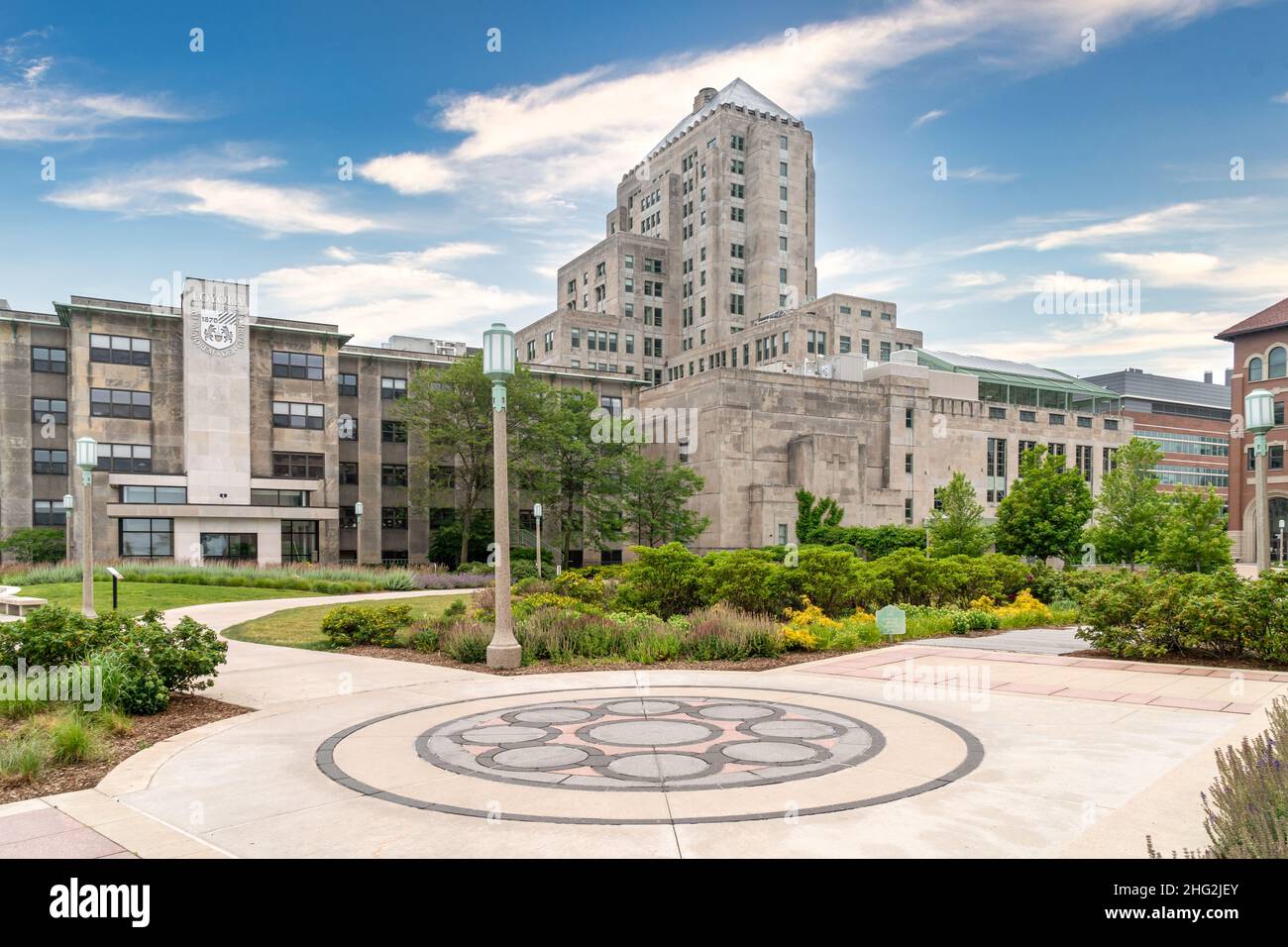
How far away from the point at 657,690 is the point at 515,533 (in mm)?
48926

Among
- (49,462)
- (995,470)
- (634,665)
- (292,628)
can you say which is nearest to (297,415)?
(49,462)

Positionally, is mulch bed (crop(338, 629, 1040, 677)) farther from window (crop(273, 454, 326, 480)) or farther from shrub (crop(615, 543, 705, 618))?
window (crop(273, 454, 326, 480))

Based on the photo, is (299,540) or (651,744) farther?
(299,540)

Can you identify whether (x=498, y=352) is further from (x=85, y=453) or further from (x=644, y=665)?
(x=85, y=453)

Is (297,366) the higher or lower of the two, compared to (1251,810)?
higher

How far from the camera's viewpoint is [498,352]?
13484 millimetres

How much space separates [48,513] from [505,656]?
5183 centimetres

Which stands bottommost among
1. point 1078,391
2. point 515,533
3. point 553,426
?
point 515,533

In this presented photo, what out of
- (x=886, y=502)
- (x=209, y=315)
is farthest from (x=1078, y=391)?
(x=209, y=315)

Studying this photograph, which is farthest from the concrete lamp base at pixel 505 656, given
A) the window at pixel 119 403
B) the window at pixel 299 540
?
the window at pixel 119 403

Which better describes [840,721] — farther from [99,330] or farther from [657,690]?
[99,330]

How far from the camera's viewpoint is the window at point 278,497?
5316 centimetres

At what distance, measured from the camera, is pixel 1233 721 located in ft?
30.8

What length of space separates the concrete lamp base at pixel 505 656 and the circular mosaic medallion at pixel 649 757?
270 cm
